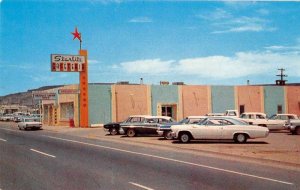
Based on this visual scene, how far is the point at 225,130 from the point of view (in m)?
22.2

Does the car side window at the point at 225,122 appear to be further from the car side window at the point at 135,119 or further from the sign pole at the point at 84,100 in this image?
the sign pole at the point at 84,100

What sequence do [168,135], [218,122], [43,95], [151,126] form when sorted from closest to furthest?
[218,122] < [168,135] < [151,126] < [43,95]

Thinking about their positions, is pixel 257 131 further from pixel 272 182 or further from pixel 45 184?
pixel 45 184

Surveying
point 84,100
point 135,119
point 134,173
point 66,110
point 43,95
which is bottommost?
point 134,173

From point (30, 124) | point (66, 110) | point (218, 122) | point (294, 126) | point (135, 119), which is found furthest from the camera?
point (66, 110)

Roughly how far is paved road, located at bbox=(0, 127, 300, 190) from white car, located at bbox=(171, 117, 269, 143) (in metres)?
5.40

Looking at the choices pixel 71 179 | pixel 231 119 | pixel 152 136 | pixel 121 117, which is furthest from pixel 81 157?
pixel 121 117

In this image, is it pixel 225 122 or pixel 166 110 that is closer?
pixel 225 122

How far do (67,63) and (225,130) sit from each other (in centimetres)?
2336

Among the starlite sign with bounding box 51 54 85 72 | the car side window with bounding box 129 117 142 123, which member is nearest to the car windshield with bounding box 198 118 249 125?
the car side window with bounding box 129 117 142 123

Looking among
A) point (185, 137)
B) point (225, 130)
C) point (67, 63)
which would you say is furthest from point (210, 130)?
point (67, 63)

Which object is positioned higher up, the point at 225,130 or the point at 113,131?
the point at 225,130

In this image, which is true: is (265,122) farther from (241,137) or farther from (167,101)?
(167,101)

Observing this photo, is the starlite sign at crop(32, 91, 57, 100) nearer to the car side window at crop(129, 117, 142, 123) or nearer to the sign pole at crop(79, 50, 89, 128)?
the sign pole at crop(79, 50, 89, 128)
